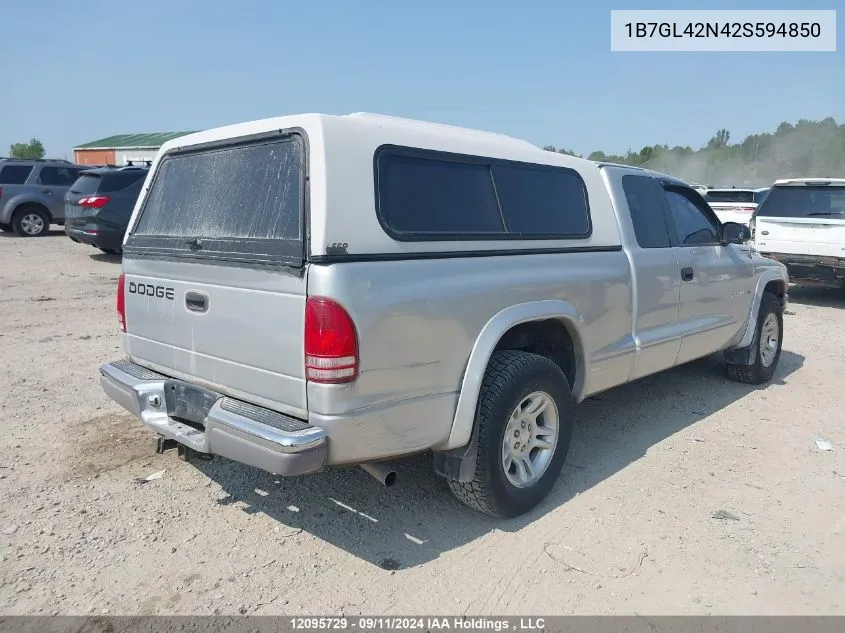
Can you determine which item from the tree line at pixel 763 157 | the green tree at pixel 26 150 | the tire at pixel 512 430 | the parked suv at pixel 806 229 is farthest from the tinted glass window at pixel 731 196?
the green tree at pixel 26 150

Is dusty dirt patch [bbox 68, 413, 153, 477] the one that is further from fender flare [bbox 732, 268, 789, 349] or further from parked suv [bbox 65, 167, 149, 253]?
parked suv [bbox 65, 167, 149, 253]

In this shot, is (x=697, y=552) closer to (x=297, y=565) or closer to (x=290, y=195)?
(x=297, y=565)

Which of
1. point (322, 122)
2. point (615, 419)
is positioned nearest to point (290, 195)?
point (322, 122)

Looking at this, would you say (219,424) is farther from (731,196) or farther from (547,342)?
(731,196)

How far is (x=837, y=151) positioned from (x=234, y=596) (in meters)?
51.1

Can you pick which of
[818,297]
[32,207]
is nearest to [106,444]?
[818,297]

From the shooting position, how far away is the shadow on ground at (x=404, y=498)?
3.40 metres

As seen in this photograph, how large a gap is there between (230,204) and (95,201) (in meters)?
10.5

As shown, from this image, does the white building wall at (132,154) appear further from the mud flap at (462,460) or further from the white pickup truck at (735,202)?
the mud flap at (462,460)

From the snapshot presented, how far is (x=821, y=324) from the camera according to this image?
30.5 ft

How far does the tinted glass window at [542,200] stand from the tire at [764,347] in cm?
291

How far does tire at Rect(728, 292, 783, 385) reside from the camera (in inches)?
242

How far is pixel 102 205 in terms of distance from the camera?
12.4 metres

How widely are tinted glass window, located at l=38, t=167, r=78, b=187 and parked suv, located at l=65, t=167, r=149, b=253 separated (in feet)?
12.7
